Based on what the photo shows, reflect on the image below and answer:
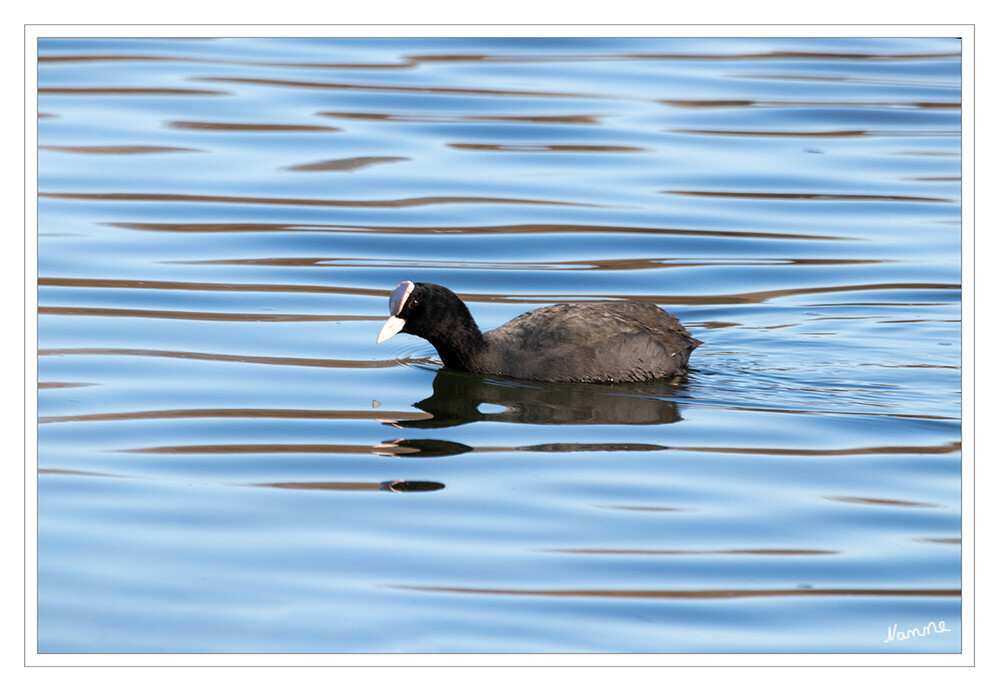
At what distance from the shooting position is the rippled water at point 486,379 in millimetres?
5668

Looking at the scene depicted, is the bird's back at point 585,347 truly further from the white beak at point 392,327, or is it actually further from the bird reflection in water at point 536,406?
the white beak at point 392,327

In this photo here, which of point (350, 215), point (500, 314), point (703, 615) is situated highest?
point (350, 215)

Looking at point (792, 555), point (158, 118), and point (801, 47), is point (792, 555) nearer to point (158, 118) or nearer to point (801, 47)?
point (158, 118)

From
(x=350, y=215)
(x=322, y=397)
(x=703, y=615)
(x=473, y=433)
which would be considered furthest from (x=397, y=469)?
(x=350, y=215)

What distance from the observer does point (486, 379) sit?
8.89 meters

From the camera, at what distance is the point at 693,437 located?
25.2 feet

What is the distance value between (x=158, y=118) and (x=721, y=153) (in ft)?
22.8
